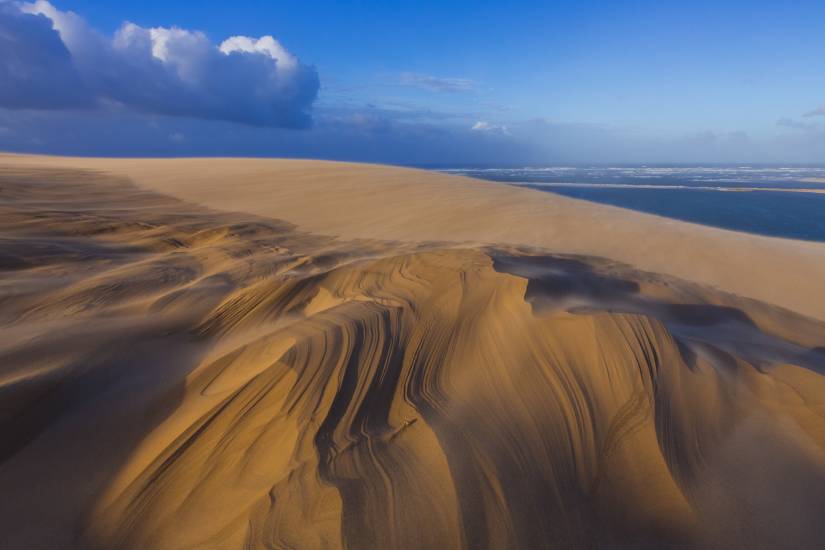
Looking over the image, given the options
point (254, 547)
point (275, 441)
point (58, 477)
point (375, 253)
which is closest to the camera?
point (254, 547)

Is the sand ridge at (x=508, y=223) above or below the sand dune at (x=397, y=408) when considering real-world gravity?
below

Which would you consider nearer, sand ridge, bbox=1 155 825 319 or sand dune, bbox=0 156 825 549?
sand dune, bbox=0 156 825 549

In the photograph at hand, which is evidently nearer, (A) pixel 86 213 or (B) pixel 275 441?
(B) pixel 275 441

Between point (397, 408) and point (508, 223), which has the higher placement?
point (397, 408)

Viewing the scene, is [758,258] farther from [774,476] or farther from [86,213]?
[86,213]

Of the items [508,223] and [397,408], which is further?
[508,223]

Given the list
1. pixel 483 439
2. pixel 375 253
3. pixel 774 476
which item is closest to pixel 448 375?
pixel 483 439

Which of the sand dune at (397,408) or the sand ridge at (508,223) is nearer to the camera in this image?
the sand dune at (397,408)

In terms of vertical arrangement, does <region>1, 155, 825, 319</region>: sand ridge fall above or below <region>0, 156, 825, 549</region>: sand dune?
below
